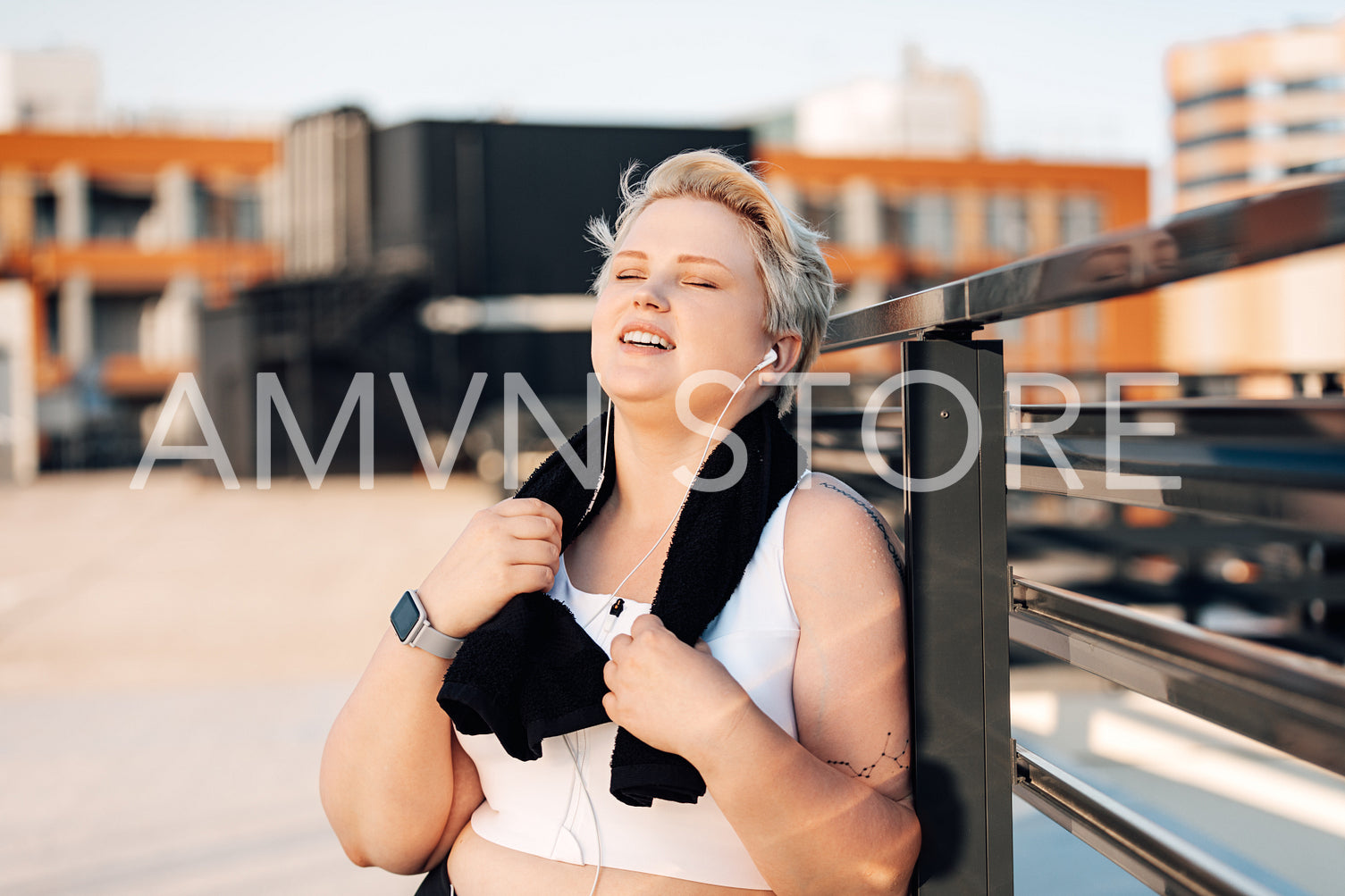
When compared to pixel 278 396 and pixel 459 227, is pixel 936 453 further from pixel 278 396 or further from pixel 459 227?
pixel 459 227

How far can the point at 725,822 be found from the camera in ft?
3.85

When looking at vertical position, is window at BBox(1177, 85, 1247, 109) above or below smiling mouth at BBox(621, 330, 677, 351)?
above

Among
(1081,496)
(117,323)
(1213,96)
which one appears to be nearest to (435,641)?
(1081,496)

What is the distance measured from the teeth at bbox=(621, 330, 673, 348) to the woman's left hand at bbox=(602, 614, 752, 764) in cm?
38

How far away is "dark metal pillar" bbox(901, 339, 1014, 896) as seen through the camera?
3.65ft

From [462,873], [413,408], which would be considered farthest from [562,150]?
[462,873]

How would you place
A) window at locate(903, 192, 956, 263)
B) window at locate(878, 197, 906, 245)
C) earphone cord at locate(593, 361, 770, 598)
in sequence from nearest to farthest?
earphone cord at locate(593, 361, 770, 598), window at locate(878, 197, 906, 245), window at locate(903, 192, 956, 263)

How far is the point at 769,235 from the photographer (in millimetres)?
1379

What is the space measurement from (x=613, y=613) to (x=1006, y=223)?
3191 cm

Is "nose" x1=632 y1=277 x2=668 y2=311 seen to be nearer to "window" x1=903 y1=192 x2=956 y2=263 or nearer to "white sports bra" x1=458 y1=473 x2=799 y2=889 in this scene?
"white sports bra" x1=458 y1=473 x2=799 y2=889

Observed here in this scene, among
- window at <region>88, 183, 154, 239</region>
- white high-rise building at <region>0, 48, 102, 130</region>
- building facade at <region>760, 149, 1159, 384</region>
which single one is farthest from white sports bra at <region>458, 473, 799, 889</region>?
white high-rise building at <region>0, 48, 102, 130</region>

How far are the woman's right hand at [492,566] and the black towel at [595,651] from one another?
3 centimetres

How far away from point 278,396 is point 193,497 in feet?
12.2

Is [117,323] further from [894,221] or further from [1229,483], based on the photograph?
[1229,483]
